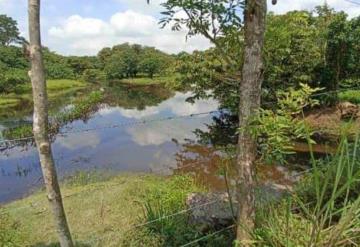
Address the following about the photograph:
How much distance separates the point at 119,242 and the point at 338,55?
541 inches

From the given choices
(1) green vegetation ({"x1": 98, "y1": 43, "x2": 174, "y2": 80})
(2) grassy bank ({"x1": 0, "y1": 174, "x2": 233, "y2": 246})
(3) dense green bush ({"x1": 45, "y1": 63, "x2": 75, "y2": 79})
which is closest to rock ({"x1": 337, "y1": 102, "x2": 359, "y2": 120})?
(2) grassy bank ({"x1": 0, "y1": 174, "x2": 233, "y2": 246})

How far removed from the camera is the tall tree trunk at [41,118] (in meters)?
1.77

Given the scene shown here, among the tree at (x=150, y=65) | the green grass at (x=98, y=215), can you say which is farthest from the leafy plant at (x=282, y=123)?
the tree at (x=150, y=65)

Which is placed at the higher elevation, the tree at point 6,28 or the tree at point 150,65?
the tree at point 6,28

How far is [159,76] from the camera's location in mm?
54844

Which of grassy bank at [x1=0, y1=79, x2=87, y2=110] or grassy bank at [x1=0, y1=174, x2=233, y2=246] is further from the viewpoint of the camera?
grassy bank at [x1=0, y1=79, x2=87, y2=110]

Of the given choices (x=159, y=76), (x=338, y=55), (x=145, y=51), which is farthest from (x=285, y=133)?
(x=145, y=51)

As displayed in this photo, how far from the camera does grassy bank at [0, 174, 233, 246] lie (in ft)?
15.2

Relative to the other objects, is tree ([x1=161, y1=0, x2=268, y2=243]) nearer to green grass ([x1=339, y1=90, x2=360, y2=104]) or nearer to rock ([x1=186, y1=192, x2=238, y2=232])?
rock ([x1=186, y1=192, x2=238, y2=232])

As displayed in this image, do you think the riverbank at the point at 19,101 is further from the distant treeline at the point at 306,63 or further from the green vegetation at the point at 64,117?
the distant treeline at the point at 306,63

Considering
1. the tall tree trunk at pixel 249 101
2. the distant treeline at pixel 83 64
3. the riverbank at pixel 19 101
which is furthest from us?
the distant treeline at pixel 83 64

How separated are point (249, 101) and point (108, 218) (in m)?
4.21

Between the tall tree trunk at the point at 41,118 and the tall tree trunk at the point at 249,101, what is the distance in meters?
0.98

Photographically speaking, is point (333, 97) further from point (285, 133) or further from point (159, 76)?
point (159, 76)
